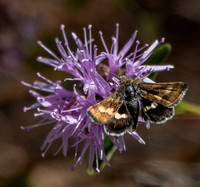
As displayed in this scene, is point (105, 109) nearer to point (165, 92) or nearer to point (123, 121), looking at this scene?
point (123, 121)

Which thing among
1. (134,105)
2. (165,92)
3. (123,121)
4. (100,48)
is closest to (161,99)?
(165,92)

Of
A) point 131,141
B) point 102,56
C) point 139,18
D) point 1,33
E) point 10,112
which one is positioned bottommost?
point 10,112

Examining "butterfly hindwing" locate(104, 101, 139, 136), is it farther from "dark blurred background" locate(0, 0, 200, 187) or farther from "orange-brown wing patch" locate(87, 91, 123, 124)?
"dark blurred background" locate(0, 0, 200, 187)

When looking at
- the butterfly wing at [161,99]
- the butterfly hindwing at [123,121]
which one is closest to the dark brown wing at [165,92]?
the butterfly wing at [161,99]

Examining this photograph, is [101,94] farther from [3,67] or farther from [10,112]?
[10,112]

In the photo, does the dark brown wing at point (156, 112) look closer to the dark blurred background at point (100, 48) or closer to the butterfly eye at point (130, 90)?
the butterfly eye at point (130, 90)

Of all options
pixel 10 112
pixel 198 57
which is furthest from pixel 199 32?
pixel 10 112

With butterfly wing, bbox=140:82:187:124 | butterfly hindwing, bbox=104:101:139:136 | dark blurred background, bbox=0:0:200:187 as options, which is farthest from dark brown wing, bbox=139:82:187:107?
dark blurred background, bbox=0:0:200:187
